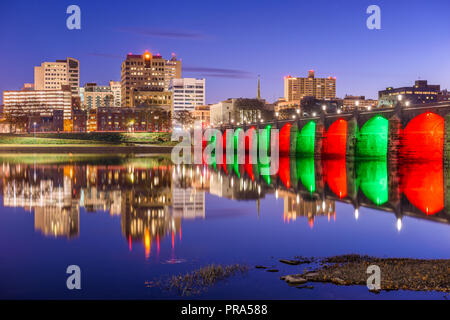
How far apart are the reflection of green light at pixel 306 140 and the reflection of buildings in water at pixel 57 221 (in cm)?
7779

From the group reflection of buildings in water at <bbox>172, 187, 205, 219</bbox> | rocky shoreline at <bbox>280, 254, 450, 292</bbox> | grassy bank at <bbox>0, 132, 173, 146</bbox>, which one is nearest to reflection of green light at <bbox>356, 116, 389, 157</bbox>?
reflection of buildings in water at <bbox>172, 187, 205, 219</bbox>

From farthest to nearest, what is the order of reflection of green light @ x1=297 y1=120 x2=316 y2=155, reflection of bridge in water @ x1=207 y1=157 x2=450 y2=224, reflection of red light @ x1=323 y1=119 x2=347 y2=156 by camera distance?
reflection of green light @ x1=297 y1=120 x2=316 y2=155 → reflection of red light @ x1=323 y1=119 x2=347 y2=156 → reflection of bridge in water @ x1=207 y1=157 x2=450 y2=224

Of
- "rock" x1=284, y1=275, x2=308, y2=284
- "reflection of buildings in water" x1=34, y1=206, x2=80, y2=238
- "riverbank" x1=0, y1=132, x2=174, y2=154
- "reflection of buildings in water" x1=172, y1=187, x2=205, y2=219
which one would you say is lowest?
"reflection of buildings in water" x1=172, y1=187, x2=205, y2=219

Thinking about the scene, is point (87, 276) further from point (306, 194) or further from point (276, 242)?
point (306, 194)

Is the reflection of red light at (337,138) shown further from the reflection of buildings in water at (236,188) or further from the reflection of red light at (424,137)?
the reflection of buildings in water at (236,188)

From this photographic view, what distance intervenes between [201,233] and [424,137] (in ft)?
195

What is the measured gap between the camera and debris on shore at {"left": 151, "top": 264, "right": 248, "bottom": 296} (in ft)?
37.0

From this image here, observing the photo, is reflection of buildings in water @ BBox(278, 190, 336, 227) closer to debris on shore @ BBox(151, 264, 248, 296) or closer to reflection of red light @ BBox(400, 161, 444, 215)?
reflection of red light @ BBox(400, 161, 444, 215)

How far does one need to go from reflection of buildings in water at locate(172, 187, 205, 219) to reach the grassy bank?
372 ft

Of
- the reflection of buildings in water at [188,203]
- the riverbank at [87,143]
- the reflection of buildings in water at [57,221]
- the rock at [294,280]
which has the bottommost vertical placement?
the reflection of buildings in water at [188,203]

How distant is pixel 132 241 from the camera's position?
1666cm

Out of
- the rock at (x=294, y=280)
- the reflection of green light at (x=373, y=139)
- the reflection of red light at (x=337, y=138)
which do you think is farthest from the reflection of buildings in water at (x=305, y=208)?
the reflection of red light at (x=337, y=138)

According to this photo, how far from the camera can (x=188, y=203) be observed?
2766 centimetres

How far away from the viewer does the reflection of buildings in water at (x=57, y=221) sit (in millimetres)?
Result: 18656
